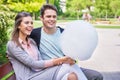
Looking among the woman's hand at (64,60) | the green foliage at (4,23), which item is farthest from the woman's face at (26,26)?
the green foliage at (4,23)

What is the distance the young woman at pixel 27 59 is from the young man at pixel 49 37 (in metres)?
0.10

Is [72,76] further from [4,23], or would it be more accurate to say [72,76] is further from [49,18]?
[4,23]

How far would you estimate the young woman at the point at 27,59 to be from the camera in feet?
13.1

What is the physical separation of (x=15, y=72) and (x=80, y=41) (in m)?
0.71

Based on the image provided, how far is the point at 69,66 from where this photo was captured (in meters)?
3.96

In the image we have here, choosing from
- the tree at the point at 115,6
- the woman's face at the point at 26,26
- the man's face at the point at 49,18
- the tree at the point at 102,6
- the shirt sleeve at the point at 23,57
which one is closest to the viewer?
the shirt sleeve at the point at 23,57

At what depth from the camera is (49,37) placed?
4.36 metres

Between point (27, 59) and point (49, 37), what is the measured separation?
406 millimetres

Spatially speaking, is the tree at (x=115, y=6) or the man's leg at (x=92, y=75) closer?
the man's leg at (x=92, y=75)

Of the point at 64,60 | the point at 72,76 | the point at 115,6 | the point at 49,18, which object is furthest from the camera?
the point at 115,6

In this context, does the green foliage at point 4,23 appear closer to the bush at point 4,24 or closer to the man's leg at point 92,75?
the bush at point 4,24

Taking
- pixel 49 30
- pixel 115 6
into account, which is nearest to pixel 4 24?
pixel 49 30

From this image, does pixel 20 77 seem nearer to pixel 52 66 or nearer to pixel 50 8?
pixel 52 66

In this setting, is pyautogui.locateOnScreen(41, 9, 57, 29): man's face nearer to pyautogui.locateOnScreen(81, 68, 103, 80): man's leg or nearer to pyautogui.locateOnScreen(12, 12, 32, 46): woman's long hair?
pyautogui.locateOnScreen(12, 12, 32, 46): woman's long hair
